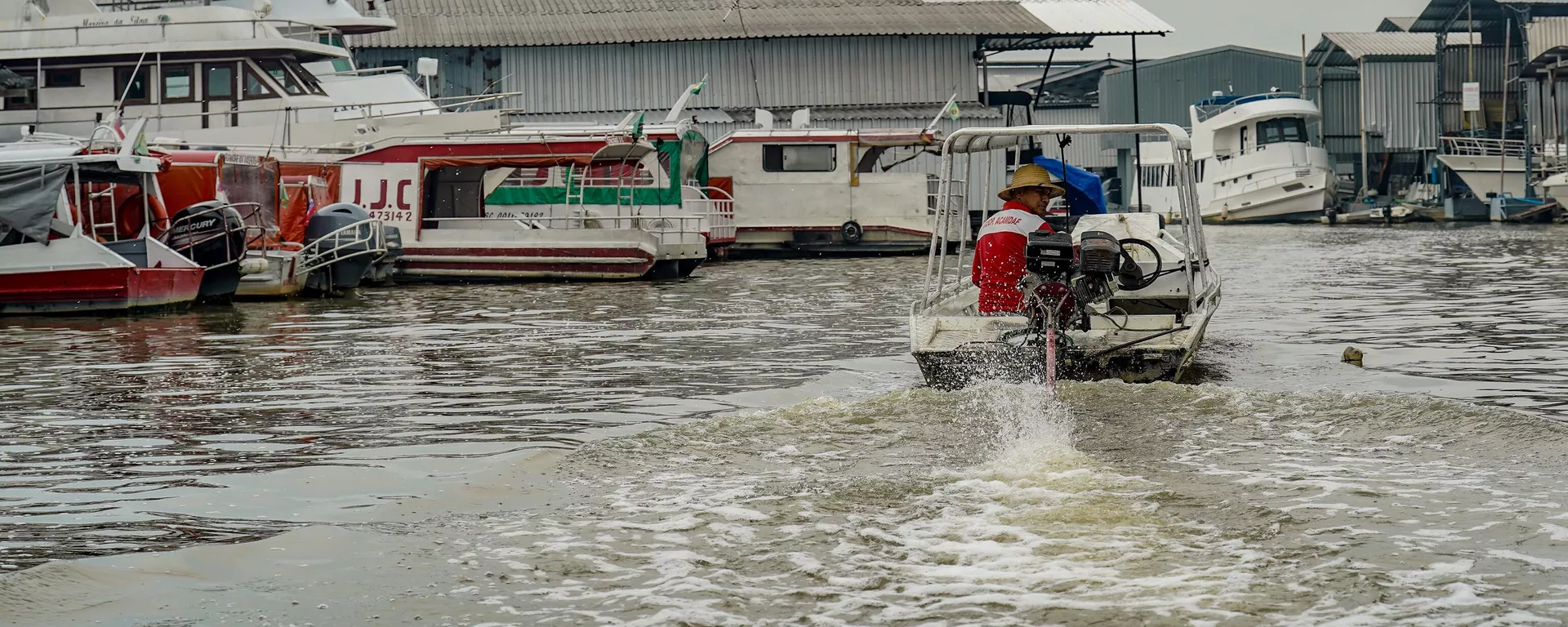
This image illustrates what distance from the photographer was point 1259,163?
4697cm

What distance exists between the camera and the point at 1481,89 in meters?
49.8

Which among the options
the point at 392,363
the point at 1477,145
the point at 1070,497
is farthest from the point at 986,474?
the point at 1477,145

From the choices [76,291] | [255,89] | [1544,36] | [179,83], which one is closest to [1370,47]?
[1544,36]

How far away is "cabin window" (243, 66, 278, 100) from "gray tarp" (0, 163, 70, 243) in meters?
8.37

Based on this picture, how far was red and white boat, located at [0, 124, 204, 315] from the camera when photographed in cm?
1728

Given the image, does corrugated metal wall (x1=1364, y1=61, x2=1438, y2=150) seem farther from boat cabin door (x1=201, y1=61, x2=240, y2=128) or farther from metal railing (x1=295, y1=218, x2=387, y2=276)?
metal railing (x1=295, y1=218, x2=387, y2=276)

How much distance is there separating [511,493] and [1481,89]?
159ft

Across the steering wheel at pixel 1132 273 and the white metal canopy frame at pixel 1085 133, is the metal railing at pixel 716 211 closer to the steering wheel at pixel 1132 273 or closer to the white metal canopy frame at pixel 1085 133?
the steering wheel at pixel 1132 273

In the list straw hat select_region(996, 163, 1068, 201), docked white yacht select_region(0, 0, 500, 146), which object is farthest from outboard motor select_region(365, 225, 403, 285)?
straw hat select_region(996, 163, 1068, 201)

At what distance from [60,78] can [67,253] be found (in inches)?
381

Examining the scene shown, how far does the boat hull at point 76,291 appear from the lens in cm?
1739

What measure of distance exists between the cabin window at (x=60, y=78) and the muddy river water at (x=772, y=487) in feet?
43.1

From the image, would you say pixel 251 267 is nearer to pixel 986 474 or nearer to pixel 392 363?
pixel 392 363

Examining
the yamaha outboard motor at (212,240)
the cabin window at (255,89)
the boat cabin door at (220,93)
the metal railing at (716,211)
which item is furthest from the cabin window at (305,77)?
the yamaha outboard motor at (212,240)
